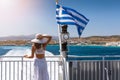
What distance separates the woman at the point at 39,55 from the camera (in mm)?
7359

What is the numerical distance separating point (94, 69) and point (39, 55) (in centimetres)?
183

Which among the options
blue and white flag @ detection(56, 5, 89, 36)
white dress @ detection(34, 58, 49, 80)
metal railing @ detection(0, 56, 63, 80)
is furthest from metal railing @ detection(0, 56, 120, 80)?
white dress @ detection(34, 58, 49, 80)

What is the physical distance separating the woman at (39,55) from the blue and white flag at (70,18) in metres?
1.36

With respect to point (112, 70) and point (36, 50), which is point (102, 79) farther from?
point (36, 50)

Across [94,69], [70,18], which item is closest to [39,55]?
[70,18]

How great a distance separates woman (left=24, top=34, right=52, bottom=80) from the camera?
7.36 m

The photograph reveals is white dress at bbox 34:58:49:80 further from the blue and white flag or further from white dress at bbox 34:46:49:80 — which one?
the blue and white flag

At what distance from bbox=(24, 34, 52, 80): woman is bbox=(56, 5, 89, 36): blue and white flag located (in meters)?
1.36

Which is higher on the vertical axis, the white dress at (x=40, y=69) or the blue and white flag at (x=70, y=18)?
the blue and white flag at (x=70, y=18)

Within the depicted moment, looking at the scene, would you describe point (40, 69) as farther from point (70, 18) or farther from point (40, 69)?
point (70, 18)

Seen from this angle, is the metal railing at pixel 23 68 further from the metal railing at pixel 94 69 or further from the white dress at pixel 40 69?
the white dress at pixel 40 69

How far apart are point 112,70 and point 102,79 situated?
0.96ft

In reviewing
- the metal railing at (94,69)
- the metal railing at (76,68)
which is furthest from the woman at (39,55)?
the metal railing at (94,69)

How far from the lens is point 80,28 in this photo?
29.0ft
